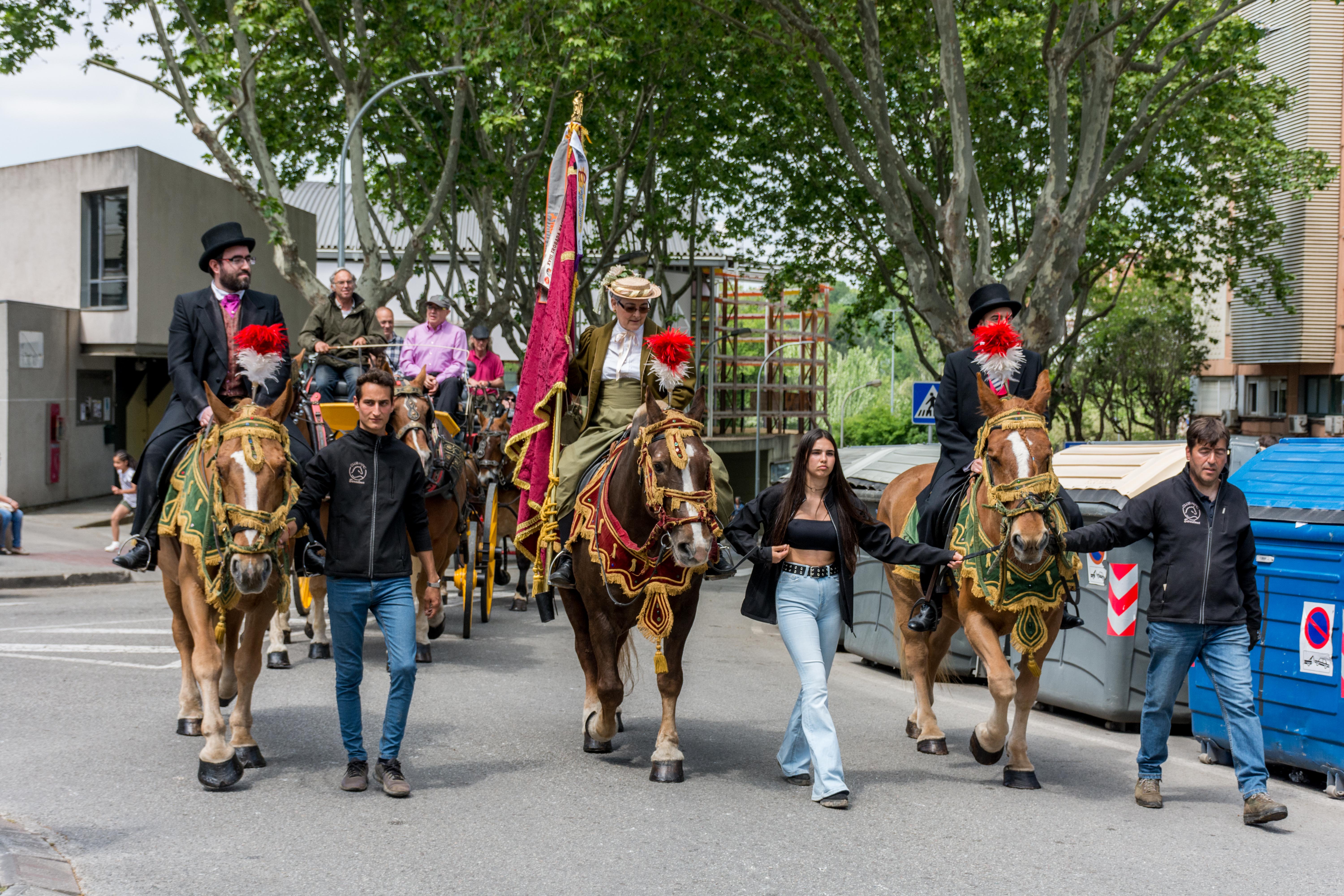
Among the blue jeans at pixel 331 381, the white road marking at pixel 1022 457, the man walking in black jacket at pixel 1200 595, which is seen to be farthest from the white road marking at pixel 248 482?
the blue jeans at pixel 331 381

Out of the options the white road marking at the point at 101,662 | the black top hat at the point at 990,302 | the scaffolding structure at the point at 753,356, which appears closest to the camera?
the black top hat at the point at 990,302

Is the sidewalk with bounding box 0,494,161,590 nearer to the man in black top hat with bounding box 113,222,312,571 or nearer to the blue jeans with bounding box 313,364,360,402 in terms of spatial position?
the blue jeans with bounding box 313,364,360,402

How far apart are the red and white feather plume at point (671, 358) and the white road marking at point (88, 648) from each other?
591 cm

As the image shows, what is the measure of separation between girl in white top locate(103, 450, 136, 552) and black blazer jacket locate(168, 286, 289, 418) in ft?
35.8

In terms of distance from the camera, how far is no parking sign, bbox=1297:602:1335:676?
301 inches

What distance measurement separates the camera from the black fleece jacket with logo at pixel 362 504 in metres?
6.73

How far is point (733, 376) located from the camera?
157ft

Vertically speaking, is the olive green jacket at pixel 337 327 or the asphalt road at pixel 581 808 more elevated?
the olive green jacket at pixel 337 327

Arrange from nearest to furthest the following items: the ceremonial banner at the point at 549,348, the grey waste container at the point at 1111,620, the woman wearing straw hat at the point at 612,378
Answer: the woman wearing straw hat at the point at 612,378 < the ceremonial banner at the point at 549,348 < the grey waste container at the point at 1111,620

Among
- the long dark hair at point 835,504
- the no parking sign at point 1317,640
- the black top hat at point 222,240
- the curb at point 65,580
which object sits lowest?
the curb at point 65,580

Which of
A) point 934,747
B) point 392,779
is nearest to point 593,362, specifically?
point 392,779

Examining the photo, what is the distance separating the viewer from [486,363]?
16.7 m

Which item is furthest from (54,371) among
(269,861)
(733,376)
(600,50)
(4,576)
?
(733,376)

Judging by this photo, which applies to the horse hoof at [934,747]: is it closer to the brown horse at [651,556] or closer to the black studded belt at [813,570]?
the brown horse at [651,556]
